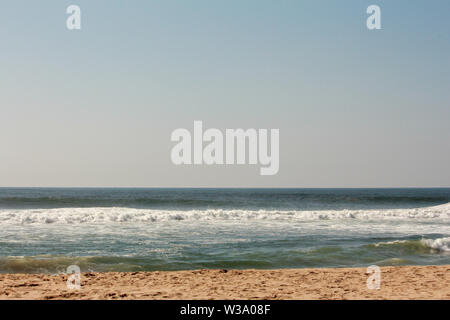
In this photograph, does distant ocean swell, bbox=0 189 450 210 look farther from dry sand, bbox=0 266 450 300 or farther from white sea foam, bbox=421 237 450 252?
dry sand, bbox=0 266 450 300

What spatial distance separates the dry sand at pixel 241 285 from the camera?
25.6 ft

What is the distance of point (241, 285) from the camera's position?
888 centimetres

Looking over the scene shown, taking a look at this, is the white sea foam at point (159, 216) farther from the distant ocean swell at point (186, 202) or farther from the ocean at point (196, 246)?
the distant ocean swell at point (186, 202)

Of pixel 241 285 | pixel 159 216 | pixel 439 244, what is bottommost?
pixel 159 216

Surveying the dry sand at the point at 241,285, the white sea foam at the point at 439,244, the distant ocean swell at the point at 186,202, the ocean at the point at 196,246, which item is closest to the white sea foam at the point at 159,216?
the ocean at the point at 196,246

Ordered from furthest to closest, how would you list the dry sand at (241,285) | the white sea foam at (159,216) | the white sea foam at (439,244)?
the white sea foam at (159,216)
the white sea foam at (439,244)
the dry sand at (241,285)

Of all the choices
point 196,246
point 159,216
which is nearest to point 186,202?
point 159,216

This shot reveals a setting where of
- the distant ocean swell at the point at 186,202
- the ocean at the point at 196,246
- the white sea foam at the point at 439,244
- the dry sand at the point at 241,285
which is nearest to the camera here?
the dry sand at the point at 241,285

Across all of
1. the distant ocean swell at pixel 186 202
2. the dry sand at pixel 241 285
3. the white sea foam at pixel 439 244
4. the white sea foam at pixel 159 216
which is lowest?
the distant ocean swell at pixel 186 202

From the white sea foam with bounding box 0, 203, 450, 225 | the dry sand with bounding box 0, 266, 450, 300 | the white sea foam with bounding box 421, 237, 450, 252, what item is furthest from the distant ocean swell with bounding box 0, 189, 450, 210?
the dry sand with bounding box 0, 266, 450, 300

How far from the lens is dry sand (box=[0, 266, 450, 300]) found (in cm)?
781

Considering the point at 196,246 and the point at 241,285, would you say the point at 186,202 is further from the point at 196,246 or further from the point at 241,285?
the point at 241,285
